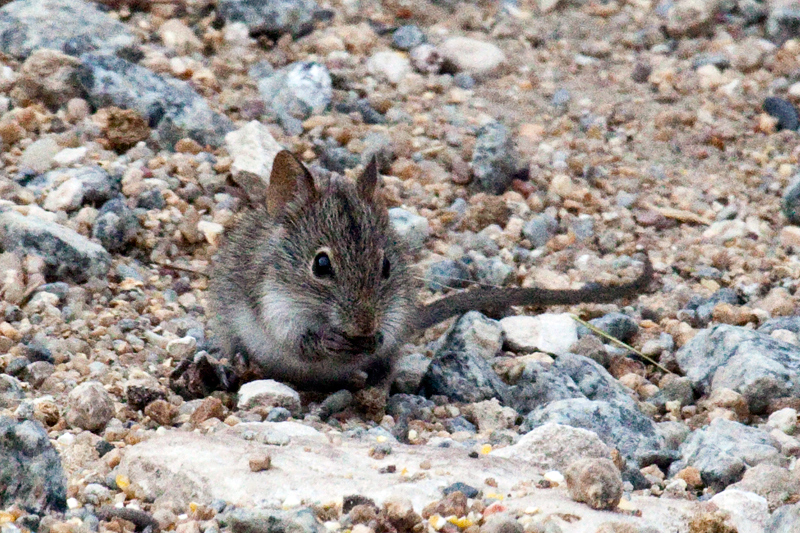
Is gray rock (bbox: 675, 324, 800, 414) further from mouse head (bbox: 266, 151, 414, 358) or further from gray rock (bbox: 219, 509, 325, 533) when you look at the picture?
gray rock (bbox: 219, 509, 325, 533)

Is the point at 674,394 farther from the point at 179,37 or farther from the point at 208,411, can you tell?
the point at 179,37

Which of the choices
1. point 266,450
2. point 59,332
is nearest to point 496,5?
point 59,332

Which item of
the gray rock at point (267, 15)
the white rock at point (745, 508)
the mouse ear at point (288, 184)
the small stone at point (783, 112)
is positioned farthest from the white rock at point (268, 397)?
the small stone at point (783, 112)

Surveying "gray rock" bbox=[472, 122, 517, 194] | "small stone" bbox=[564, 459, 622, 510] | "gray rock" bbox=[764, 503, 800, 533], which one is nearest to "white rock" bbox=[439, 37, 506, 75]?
"gray rock" bbox=[472, 122, 517, 194]

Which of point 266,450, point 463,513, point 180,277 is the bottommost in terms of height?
point 180,277

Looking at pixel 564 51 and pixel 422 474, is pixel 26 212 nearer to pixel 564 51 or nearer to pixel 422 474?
pixel 422 474

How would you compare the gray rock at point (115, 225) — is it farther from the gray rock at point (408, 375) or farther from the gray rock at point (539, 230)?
the gray rock at point (539, 230)
